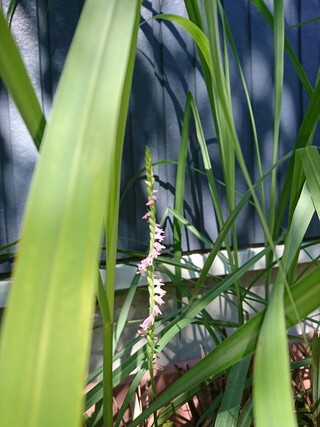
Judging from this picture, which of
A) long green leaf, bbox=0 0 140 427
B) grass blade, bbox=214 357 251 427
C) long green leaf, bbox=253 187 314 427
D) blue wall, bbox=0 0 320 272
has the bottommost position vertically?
grass blade, bbox=214 357 251 427

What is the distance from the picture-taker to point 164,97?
147 centimetres

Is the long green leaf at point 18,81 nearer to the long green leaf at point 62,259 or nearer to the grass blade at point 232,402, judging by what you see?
the long green leaf at point 62,259

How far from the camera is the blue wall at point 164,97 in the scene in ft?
4.29

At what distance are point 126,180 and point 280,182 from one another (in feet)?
1.70

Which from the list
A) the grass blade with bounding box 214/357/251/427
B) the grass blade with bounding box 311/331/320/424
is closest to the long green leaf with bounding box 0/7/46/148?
the grass blade with bounding box 214/357/251/427

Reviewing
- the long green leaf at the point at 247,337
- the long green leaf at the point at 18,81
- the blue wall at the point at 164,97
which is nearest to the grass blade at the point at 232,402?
the long green leaf at the point at 247,337

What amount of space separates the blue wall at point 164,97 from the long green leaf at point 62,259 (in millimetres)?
916

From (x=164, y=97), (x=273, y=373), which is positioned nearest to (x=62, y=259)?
(x=273, y=373)

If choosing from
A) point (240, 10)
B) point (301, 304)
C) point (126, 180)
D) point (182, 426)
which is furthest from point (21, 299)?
point (240, 10)

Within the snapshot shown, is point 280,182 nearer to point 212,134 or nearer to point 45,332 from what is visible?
point 212,134

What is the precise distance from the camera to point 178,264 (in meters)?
1.05

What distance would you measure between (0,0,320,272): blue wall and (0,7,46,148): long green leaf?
2.37 ft

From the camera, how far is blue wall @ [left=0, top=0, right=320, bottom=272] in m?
1.31

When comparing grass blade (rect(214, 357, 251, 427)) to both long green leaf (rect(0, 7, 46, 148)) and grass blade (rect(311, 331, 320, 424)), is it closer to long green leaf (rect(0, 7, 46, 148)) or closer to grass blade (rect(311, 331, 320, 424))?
grass blade (rect(311, 331, 320, 424))
